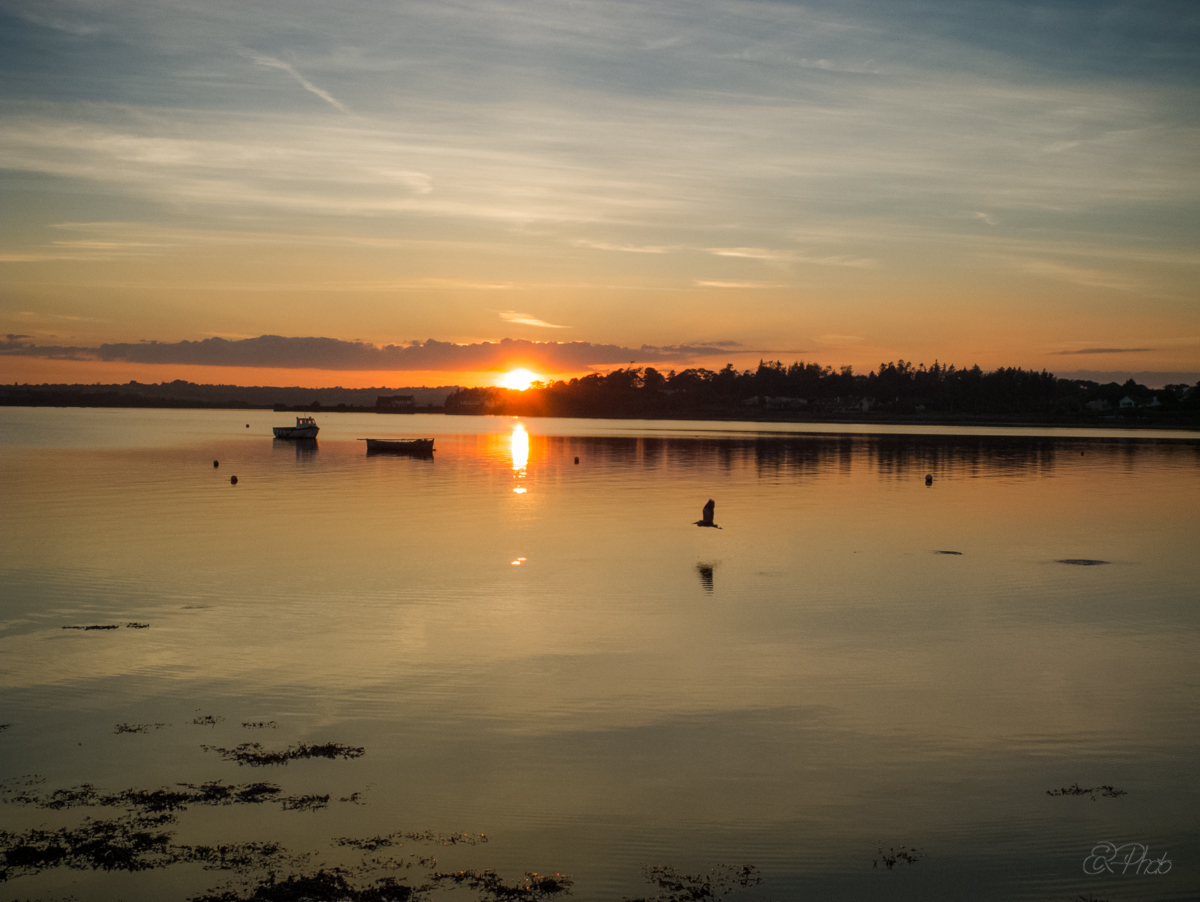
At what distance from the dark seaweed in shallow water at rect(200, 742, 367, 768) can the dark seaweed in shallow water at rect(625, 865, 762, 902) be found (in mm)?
4773

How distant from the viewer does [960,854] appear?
33.0 ft

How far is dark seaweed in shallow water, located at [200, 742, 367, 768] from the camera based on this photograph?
12.0 metres

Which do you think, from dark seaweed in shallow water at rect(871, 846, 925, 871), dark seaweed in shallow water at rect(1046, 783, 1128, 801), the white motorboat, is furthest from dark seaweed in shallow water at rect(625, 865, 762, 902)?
the white motorboat

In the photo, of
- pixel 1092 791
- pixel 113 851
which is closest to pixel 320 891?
pixel 113 851

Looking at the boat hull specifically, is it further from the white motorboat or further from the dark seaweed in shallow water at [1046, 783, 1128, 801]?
the dark seaweed in shallow water at [1046, 783, 1128, 801]

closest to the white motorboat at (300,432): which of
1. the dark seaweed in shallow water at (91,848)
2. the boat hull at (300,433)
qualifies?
the boat hull at (300,433)

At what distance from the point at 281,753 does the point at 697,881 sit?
594cm

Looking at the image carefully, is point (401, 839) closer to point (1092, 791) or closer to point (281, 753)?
point (281, 753)

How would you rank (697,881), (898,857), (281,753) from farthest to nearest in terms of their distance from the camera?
(281,753) → (898,857) → (697,881)

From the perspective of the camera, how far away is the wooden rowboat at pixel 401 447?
9038 centimetres

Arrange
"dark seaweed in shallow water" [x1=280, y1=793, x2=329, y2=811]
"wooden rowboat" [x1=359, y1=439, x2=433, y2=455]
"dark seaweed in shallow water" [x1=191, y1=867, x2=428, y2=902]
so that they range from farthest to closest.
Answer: "wooden rowboat" [x1=359, y1=439, x2=433, y2=455]
"dark seaweed in shallow water" [x1=280, y1=793, x2=329, y2=811]
"dark seaweed in shallow water" [x1=191, y1=867, x2=428, y2=902]

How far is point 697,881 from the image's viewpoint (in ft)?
30.5

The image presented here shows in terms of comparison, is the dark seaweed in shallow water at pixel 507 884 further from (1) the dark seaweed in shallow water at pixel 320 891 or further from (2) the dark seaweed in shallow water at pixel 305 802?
(2) the dark seaweed in shallow water at pixel 305 802

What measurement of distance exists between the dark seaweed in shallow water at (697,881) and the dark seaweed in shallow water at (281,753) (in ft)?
15.7
